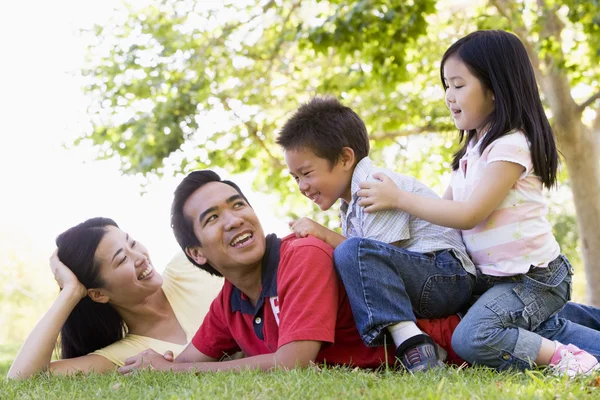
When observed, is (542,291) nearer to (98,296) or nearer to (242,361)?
(242,361)

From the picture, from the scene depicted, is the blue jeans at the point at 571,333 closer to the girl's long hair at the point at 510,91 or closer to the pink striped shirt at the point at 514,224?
the pink striped shirt at the point at 514,224

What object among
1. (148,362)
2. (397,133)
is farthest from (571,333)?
(397,133)

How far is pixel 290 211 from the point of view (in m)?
16.8

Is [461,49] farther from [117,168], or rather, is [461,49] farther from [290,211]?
[290,211]

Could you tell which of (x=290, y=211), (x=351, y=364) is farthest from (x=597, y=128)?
(x=351, y=364)

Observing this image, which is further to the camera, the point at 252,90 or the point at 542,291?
the point at 252,90

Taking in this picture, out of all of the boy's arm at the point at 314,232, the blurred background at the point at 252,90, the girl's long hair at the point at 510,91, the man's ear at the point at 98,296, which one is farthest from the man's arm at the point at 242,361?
the blurred background at the point at 252,90

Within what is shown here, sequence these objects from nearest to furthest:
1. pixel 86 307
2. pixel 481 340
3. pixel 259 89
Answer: pixel 481 340, pixel 86 307, pixel 259 89

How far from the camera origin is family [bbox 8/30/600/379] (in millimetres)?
3666

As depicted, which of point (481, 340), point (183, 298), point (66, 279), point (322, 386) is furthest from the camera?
point (183, 298)

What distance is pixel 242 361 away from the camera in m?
3.82

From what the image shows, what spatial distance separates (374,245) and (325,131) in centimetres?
89

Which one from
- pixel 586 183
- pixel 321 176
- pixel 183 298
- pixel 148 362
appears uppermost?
pixel 321 176

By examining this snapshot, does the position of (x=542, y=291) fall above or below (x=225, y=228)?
below
